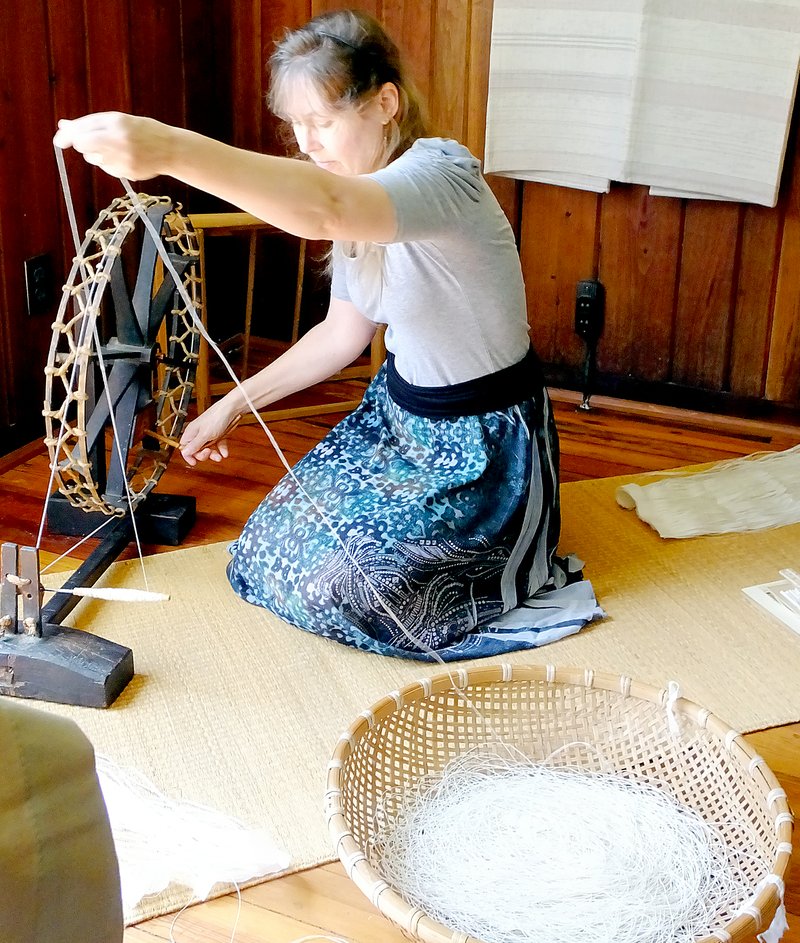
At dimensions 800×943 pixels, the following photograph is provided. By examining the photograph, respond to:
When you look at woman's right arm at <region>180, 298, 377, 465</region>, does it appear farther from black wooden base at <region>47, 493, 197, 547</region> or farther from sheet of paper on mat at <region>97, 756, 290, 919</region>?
sheet of paper on mat at <region>97, 756, 290, 919</region>

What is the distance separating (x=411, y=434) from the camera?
1.97 meters

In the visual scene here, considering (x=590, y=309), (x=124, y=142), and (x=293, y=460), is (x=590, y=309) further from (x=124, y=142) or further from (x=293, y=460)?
(x=124, y=142)

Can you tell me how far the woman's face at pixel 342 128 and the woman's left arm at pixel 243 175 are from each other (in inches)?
13.2

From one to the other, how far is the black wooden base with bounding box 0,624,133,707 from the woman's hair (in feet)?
2.89

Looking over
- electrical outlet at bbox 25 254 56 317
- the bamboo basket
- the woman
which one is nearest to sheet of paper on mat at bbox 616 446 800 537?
the woman

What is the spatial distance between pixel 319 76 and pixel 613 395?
1648mm

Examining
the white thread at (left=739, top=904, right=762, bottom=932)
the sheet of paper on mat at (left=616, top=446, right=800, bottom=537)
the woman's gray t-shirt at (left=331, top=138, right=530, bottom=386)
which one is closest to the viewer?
the white thread at (left=739, top=904, right=762, bottom=932)

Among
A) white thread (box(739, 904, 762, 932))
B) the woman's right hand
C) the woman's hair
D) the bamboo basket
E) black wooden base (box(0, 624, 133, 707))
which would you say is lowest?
black wooden base (box(0, 624, 133, 707))

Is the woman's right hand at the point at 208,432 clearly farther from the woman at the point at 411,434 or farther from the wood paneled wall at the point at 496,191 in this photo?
the wood paneled wall at the point at 496,191

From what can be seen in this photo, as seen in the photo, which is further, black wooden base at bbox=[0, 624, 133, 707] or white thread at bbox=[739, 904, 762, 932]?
black wooden base at bbox=[0, 624, 133, 707]

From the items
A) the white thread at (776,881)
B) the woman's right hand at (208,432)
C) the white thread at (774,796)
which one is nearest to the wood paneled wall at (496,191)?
the woman's right hand at (208,432)

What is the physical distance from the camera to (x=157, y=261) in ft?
7.29

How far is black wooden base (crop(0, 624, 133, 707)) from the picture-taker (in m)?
1.72

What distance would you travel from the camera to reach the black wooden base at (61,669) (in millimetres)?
1716
